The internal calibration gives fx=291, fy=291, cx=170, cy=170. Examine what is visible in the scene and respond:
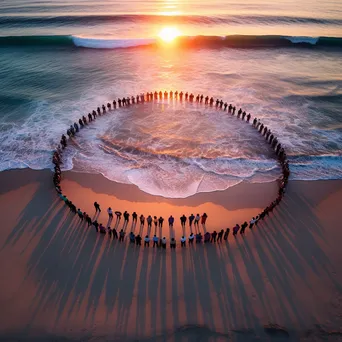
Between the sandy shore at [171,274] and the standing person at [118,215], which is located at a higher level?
the standing person at [118,215]

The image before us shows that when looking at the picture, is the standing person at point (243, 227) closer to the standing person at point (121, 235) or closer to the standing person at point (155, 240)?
the standing person at point (155, 240)

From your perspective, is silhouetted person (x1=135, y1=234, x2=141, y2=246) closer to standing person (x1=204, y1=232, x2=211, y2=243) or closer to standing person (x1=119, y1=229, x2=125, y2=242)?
standing person (x1=119, y1=229, x2=125, y2=242)

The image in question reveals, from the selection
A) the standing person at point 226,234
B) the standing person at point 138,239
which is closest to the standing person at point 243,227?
the standing person at point 226,234

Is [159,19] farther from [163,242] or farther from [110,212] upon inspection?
[163,242]

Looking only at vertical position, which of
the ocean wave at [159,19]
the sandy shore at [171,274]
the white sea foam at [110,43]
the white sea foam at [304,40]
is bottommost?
the sandy shore at [171,274]

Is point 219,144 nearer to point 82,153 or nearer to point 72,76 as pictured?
point 82,153

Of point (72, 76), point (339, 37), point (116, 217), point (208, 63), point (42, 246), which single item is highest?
point (339, 37)

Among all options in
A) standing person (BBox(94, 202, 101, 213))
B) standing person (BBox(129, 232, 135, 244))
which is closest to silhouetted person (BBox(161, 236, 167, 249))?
standing person (BBox(129, 232, 135, 244))

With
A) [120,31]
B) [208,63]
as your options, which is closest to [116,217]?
[208,63]
